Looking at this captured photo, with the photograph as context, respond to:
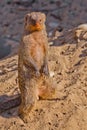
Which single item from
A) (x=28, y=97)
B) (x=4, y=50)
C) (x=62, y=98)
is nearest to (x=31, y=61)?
(x=28, y=97)

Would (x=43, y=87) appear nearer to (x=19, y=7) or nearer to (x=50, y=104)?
(x=50, y=104)

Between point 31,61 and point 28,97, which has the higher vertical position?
point 31,61

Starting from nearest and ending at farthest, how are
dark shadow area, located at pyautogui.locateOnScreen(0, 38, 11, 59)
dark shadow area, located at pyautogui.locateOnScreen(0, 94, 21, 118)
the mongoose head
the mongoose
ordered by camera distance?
the mongoose head, the mongoose, dark shadow area, located at pyautogui.locateOnScreen(0, 94, 21, 118), dark shadow area, located at pyautogui.locateOnScreen(0, 38, 11, 59)

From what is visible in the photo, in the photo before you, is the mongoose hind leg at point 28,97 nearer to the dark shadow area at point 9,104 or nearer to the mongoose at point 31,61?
the mongoose at point 31,61

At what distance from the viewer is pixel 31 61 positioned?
387cm

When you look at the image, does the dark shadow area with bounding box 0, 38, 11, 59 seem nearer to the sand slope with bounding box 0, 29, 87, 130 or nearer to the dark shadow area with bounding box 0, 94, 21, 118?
the sand slope with bounding box 0, 29, 87, 130

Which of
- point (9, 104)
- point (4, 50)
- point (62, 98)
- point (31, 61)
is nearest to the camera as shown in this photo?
point (31, 61)

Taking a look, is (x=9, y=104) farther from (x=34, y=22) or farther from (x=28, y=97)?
(x=34, y=22)

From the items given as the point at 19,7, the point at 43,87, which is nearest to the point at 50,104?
the point at 43,87

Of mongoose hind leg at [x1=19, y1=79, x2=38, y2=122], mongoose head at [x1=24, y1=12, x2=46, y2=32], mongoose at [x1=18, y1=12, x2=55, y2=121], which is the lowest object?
mongoose hind leg at [x1=19, y1=79, x2=38, y2=122]

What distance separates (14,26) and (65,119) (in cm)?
436

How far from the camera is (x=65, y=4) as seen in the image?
27.2 feet

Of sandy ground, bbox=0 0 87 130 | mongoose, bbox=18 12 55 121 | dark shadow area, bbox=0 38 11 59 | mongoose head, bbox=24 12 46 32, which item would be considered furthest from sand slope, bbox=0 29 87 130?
dark shadow area, bbox=0 38 11 59

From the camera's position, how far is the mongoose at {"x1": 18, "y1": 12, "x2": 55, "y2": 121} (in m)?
3.87
